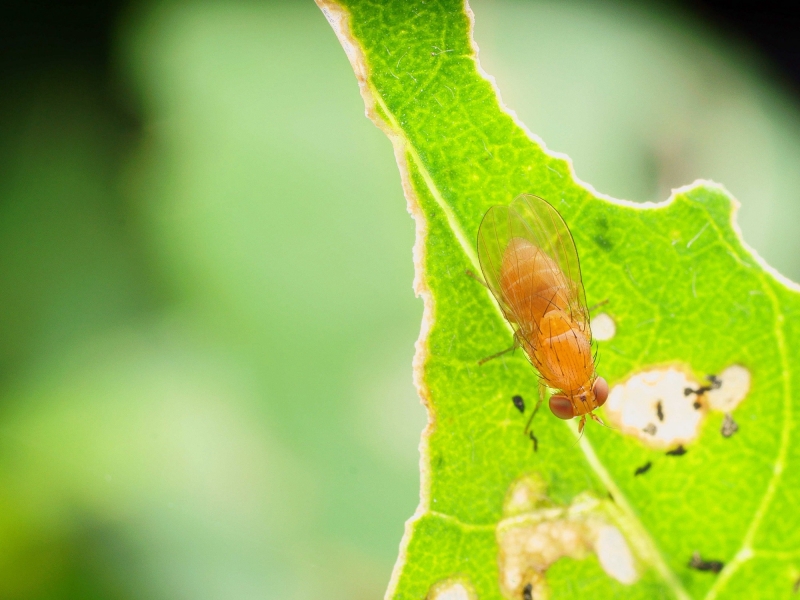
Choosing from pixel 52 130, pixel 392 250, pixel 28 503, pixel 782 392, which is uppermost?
pixel 52 130

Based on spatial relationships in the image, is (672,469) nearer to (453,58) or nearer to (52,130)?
(453,58)

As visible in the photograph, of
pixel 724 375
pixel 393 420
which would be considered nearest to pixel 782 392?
pixel 724 375

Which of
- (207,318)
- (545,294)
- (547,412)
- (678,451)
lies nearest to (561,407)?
(547,412)

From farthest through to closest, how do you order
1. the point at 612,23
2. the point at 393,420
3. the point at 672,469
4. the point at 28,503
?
the point at 612,23 < the point at 393,420 < the point at 28,503 < the point at 672,469

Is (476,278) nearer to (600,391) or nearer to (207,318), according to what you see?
(600,391)

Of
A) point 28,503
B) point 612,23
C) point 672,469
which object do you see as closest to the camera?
point 672,469

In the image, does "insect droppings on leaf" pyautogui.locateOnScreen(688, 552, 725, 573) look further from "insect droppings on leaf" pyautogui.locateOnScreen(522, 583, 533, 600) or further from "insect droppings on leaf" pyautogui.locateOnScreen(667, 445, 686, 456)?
"insect droppings on leaf" pyautogui.locateOnScreen(522, 583, 533, 600)
